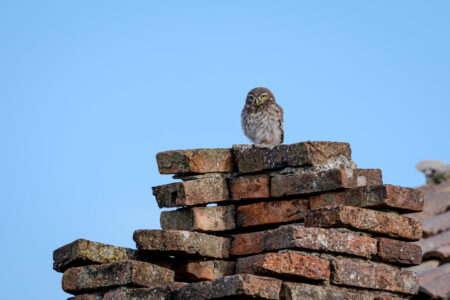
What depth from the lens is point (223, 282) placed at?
17.1 feet

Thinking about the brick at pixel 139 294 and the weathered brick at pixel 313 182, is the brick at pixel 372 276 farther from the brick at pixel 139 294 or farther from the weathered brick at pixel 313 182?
the brick at pixel 139 294

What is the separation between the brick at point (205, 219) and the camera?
6.83 m

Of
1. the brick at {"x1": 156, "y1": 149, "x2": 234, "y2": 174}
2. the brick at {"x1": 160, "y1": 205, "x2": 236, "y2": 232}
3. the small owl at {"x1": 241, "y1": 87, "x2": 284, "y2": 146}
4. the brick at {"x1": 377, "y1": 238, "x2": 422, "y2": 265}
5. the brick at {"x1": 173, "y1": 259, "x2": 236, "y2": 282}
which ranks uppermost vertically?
the small owl at {"x1": 241, "y1": 87, "x2": 284, "y2": 146}

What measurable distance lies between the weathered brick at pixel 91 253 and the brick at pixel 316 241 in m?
1.17

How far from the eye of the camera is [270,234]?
5930mm

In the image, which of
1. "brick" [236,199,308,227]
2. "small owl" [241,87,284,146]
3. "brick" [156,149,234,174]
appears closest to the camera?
"brick" [236,199,308,227]

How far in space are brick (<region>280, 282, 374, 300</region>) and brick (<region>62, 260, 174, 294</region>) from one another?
3.10ft

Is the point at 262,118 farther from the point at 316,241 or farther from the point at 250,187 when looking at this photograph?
the point at 316,241

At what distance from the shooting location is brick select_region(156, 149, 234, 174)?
7.00 meters

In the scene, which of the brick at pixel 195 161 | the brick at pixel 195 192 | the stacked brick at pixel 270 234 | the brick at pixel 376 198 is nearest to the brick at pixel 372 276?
the stacked brick at pixel 270 234

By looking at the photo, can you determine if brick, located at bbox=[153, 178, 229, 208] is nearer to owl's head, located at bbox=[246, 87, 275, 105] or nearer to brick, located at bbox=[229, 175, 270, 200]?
brick, located at bbox=[229, 175, 270, 200]

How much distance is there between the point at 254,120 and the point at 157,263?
3.67m

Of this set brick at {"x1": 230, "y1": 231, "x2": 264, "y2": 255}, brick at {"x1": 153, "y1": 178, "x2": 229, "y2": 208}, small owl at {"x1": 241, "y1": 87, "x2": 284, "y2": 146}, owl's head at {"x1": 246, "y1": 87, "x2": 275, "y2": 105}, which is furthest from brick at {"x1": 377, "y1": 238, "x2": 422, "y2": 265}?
owl's head at {"x1": 246, "y1": 87, "x2": 275, "y2": 105}

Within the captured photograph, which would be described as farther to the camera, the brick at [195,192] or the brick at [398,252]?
the brick at [195,192]
